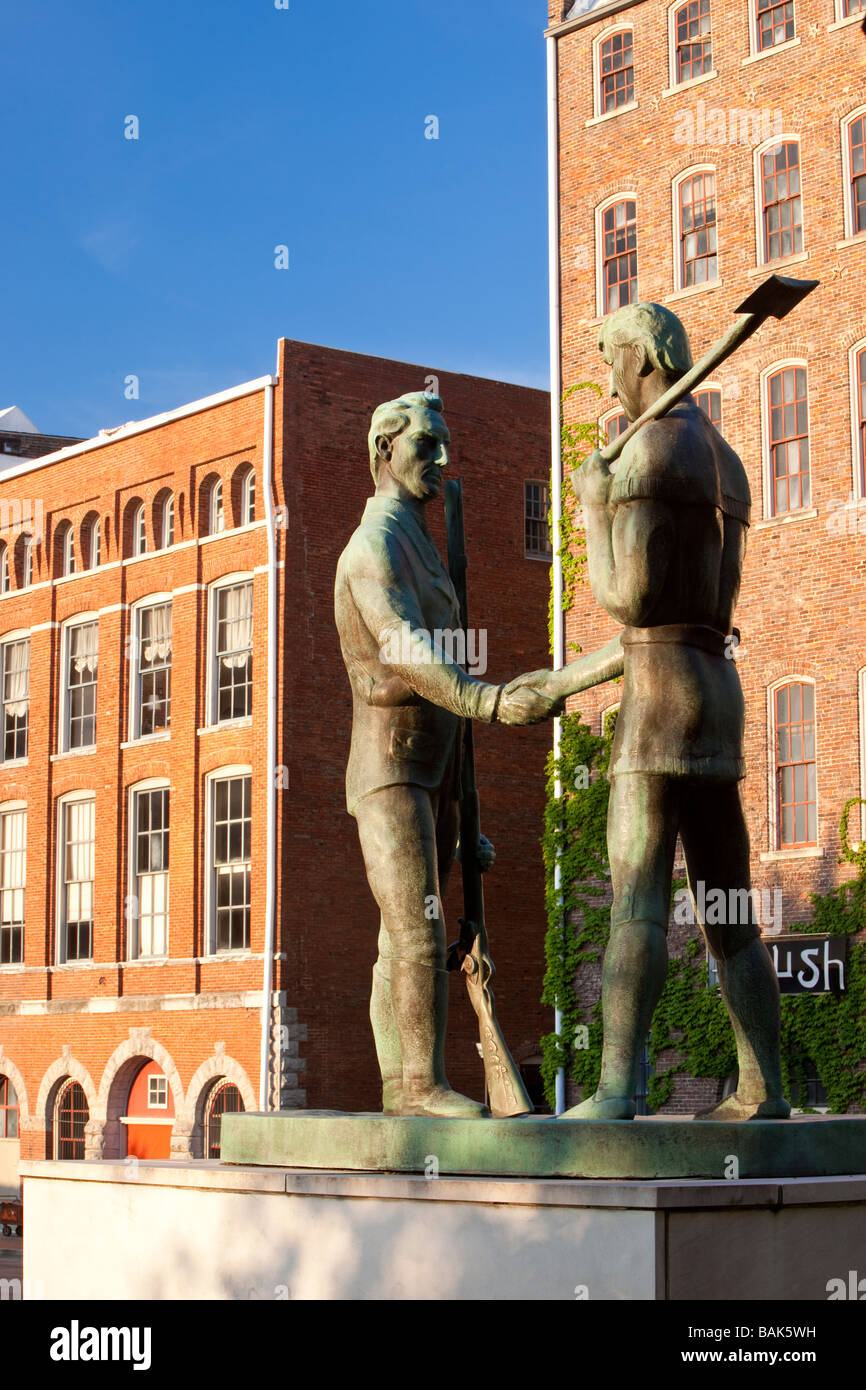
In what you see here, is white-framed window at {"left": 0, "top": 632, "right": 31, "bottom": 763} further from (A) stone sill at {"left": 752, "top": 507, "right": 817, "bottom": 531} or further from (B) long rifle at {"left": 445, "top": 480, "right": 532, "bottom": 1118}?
(B) long rifle at {"left": 445, "top": 480, "right": 532, "bottom": 1118}

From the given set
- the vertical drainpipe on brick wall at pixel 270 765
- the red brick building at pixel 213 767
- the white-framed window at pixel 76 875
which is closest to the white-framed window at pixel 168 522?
the red brick building at pixel 213 767

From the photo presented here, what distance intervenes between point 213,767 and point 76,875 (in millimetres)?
4790

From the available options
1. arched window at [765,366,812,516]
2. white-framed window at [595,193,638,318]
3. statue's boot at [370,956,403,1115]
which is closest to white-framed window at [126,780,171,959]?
white-framed window at [595,193,638,318]

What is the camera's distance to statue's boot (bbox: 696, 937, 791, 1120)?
6.99 meters

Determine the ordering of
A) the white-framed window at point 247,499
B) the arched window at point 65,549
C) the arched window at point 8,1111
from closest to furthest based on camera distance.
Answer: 1. the white-framed window at point 247,499
2. the arched window at point 8,1111
3. the arched window at point 65,549

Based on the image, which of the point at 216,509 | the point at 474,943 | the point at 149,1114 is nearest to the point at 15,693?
the point at 216,509

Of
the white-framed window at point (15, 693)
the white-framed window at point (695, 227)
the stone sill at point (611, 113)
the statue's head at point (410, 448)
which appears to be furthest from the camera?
the white-framed window at point (15, 693)

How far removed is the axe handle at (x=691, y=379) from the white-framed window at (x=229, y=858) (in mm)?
27490

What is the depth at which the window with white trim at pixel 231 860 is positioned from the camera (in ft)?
112

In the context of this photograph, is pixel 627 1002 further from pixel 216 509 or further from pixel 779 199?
pixel 216 509

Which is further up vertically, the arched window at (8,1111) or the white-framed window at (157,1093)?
the white-framed window at (157,1093)

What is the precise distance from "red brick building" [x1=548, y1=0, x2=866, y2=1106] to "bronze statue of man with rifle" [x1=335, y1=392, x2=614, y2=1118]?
20182 millimetres

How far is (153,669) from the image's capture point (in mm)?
36938

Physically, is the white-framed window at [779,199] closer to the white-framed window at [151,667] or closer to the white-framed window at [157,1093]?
the white-framed window at [151,667]
